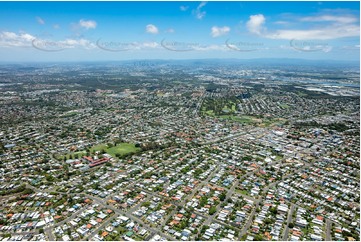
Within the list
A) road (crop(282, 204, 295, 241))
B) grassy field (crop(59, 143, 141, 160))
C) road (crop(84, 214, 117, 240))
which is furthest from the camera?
grassy field (crop(59, 143, 141, 160))

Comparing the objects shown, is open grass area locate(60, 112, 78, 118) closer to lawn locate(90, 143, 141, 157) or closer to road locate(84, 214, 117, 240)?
lawn locate(90, 143, 141, 157)

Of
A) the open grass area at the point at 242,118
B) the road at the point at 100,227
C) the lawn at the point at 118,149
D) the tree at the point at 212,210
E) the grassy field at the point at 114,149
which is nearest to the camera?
the road at the point at 100,227

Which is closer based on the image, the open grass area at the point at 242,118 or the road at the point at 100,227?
the road at the point at 100,227

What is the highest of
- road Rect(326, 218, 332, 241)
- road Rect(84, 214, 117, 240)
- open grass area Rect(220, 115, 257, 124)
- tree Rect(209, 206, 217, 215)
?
tree Rect(209, 206, 217, 215)

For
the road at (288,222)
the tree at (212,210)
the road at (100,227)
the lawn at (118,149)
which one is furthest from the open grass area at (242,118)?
the road at (100,227)

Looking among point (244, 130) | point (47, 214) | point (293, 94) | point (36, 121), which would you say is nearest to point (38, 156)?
point (47, 214)

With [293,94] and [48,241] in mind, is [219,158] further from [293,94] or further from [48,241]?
[293,94]

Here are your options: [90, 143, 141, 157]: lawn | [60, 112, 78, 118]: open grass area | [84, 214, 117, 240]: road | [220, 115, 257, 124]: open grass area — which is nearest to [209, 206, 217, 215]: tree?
[84, 214, 117, 240]: road

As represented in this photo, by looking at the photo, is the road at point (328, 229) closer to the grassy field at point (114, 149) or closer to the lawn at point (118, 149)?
the grassy field at point (114, 149)

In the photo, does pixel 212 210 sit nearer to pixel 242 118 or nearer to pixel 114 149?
pixel 114 149

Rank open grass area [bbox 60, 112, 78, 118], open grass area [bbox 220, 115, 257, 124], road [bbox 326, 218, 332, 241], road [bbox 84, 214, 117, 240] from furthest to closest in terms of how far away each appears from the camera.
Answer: open grass area [bbox 60, 112, 78, 118]
open grass area [bbox 220, 115, 257, 124]
road [bbox 326, 218, 332, 241]
road [bbox 84, 214, 117, 240]

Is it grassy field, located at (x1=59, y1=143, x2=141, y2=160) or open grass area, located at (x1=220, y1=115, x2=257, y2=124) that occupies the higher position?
grassy field, located at (x1=59, y1=143, x2=141, y2=160)
